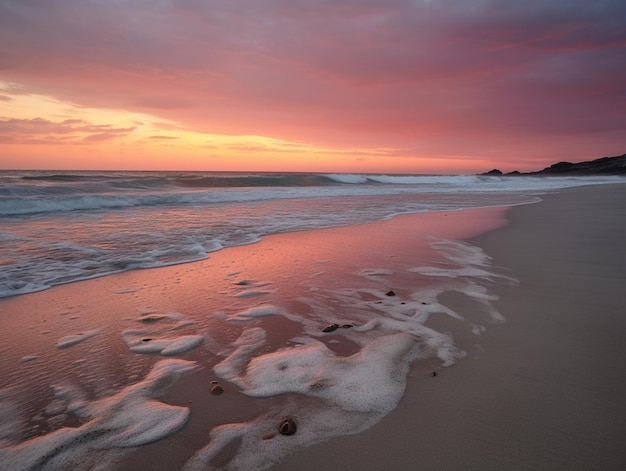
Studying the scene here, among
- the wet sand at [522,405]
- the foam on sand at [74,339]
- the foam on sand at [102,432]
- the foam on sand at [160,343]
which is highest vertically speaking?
the wet sand at [522,405]

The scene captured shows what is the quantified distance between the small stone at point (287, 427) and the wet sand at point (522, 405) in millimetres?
136

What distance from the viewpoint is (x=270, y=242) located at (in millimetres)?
6719

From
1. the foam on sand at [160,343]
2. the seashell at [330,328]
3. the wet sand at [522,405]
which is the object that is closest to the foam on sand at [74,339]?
the foam on sand at [160,343]

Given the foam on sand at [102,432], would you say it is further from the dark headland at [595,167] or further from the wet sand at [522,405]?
the dark headland at [595,167]

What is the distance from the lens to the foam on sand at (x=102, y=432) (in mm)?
1606

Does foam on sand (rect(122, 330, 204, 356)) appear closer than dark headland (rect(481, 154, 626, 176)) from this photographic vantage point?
Yes

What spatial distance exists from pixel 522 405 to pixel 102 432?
2.13m

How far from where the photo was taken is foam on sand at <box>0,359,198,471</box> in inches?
63.2

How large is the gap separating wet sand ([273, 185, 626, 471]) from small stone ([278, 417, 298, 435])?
136 mm

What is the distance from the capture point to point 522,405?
1.89 metres

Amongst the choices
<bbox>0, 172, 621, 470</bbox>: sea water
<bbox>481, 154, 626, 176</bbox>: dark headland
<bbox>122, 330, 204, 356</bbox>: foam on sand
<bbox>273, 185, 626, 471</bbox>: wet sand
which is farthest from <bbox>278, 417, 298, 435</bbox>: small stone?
<bbox>481, 154, 626, 176</bbox>: dark headland

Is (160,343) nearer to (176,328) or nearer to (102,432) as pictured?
(176,328)

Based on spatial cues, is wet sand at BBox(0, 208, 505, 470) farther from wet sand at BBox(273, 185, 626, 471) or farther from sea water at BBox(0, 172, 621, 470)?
wet sand at BBox(273, 185, 626, 471)

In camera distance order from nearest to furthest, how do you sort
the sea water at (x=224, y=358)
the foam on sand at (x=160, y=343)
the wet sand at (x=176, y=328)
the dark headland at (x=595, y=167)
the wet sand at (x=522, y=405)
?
the wet sand at (x=522, y=405)
the sea water at (x=224, y=358)
the wet sand at (x=176, y=328)
the foam on sand at (x=160, y=343)
the dark headland at (x=595, y=167)
